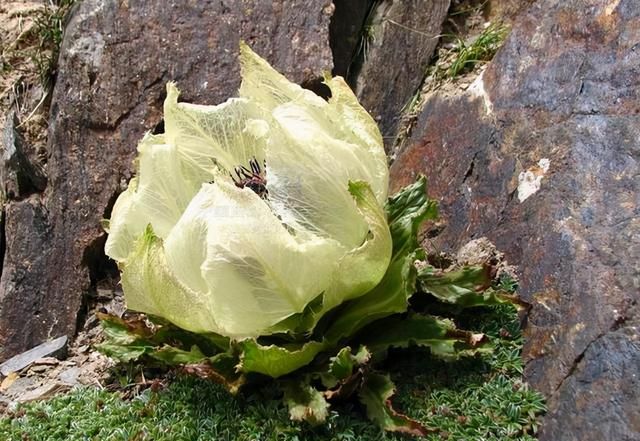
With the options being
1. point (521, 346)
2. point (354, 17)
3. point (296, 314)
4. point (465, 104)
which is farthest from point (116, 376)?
point (354, 17)

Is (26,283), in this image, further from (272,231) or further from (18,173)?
(272,231)

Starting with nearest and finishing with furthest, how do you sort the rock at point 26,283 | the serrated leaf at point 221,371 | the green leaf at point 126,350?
the serrated leaf at point 221,371 < the green leaf at point 126,350 < the rock at point 26,283

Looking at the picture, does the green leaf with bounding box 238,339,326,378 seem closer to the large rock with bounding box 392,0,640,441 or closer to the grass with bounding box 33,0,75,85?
the large rock with bounding box 392,0,640,441

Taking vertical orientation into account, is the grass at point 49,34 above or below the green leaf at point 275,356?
above

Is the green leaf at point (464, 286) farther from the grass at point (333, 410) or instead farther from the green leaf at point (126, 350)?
the green leaf at point (126, 350)

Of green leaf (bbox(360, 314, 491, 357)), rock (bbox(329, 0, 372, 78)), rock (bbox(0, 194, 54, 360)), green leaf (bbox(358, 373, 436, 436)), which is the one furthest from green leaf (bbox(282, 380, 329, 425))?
rock (bbox(329, 0, 372, 78))

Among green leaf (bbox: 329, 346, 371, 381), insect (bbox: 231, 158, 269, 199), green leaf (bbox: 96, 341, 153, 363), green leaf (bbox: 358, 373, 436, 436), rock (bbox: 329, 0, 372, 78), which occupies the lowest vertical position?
green leaf (bbox: 96, 341, 153, 363)

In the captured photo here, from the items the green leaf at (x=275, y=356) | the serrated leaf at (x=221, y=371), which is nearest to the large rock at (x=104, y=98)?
the serrated leaf at (x=221, y=371)

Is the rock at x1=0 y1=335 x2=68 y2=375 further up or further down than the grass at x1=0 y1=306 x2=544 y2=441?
further down
